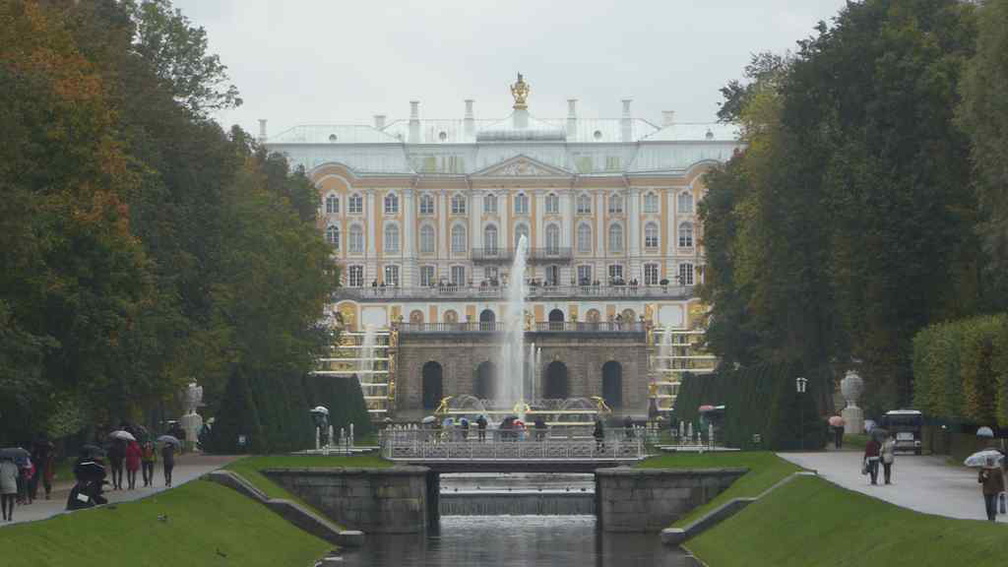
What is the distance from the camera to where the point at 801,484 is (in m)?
44.3

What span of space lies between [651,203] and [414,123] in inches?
721

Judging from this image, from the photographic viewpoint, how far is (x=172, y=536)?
126 ft

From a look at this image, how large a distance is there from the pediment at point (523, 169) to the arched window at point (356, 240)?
849 cm

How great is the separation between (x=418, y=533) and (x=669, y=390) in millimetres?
68315

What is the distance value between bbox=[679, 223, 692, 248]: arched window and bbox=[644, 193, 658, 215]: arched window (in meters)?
2.24

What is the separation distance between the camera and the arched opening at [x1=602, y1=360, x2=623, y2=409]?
12694cm

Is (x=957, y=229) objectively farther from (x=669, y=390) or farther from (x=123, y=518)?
→ (x=669, y=390)

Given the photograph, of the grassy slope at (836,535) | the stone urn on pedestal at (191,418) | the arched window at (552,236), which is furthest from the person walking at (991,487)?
the arched window at (552,236)

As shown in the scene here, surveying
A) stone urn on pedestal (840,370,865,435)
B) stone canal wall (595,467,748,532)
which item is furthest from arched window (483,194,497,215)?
stone canal wall (595,467,748,532)

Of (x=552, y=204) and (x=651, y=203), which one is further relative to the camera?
(x=552, y=204)

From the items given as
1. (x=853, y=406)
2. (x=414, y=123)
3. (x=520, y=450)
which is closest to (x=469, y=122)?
(x=414, y=123)

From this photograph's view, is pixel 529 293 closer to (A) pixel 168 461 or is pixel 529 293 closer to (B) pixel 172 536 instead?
(A) pixel 168 461

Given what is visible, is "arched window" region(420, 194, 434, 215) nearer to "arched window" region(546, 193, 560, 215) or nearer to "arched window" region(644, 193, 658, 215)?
"arched window" region(546, 193, 560, 215)

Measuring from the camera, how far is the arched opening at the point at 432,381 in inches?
5044
